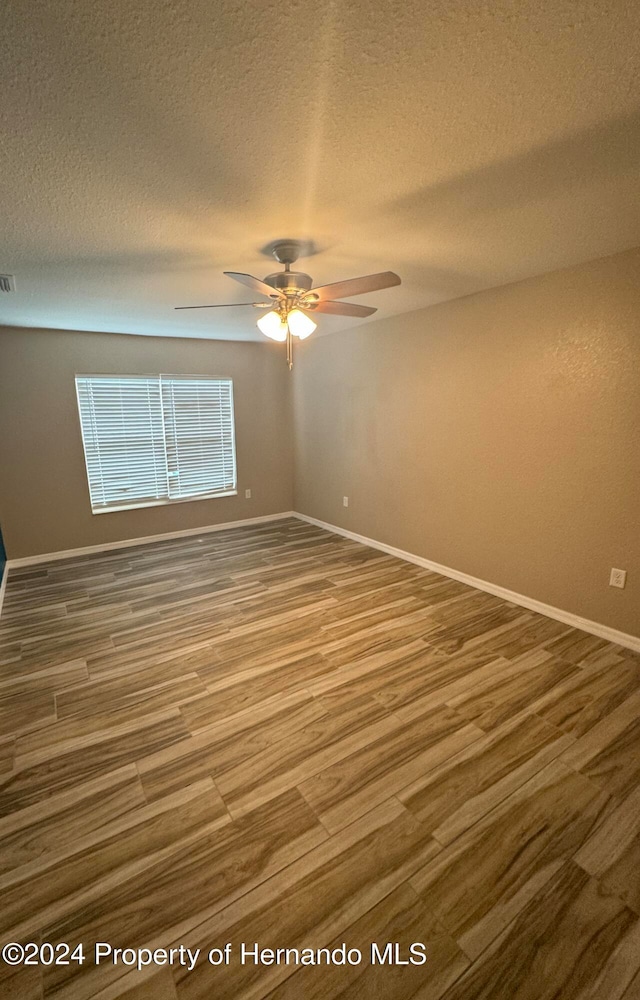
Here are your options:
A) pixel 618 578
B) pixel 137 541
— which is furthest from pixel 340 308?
pixel 137 541

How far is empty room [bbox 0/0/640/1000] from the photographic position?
3.58 ft

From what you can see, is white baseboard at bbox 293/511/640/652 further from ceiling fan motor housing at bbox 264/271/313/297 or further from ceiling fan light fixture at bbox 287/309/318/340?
ceiling fan motor housing at bbox 264/271/313/297

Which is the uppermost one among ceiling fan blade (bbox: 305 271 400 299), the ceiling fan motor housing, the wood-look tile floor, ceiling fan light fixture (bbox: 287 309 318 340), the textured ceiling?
→ the textured ceiling

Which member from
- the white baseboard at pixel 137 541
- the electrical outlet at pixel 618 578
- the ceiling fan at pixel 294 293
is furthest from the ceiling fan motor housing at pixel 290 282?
Result: the white baseboard at pixel 137 541

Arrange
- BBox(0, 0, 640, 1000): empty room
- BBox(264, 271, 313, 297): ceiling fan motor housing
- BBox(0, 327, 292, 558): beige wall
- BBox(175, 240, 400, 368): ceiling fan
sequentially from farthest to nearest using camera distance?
BBox(0, 327, 292, 558): beige wall → BBox(264, 271, 313, 297): ceiling fan motor housing → BBox(175, 240, 400, 368): ceiling fan → BBox(0, 0, 640, 1000): empty room

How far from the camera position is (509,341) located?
2.95m

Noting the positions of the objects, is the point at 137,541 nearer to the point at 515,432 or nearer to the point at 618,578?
the point at 515,432

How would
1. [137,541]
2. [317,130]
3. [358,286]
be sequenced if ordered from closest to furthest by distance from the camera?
[317,130]
[358,286]
[137,541]

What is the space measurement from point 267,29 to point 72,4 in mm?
421

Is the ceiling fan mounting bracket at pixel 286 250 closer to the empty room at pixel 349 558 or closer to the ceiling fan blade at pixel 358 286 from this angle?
the empty room at pixel 349 558

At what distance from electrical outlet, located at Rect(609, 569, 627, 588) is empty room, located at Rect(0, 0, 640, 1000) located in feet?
0.05

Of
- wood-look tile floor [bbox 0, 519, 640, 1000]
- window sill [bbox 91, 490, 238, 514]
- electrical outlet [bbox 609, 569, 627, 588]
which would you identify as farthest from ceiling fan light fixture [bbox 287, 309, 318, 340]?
window sill [bbox 91, 490, 238, 514]

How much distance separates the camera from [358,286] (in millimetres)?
2064

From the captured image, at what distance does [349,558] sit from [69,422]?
319 centimetres
